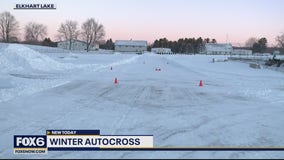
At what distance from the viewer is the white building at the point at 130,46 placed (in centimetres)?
16862

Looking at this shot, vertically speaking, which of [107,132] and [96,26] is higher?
[96,26]

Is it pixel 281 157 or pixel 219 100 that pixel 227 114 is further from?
pixel 281 157

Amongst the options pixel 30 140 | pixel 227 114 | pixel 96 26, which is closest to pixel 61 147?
pixel 30 140

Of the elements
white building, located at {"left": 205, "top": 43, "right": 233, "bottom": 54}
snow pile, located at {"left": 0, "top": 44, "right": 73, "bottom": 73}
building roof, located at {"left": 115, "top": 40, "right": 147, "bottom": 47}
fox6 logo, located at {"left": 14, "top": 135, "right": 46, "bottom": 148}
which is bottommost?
fox6 logo, located at {"left": 14, "top": 135, "right": 46, "bottom": 148}

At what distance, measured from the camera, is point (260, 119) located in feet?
29.4

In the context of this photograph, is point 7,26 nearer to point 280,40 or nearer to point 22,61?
point 22,61

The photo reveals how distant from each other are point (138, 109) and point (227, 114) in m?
3.10

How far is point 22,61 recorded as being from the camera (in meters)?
27.6

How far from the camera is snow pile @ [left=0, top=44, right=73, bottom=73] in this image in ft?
83.6

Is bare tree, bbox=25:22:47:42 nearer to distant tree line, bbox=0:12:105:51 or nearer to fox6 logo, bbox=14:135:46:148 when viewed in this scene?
distant tree line, bbox=0:12:105:51

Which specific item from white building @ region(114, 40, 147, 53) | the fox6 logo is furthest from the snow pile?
white building @ region(114, 40, 147, 53)

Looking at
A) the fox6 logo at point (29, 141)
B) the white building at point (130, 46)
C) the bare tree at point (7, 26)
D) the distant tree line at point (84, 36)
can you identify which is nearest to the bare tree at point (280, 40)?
the distant tree line at point (84, 36)

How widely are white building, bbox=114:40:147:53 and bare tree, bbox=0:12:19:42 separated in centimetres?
6698

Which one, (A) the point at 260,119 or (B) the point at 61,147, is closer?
(B) the point at 61,147
